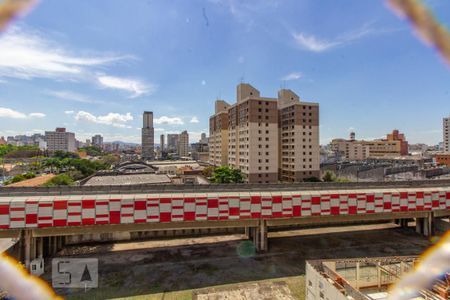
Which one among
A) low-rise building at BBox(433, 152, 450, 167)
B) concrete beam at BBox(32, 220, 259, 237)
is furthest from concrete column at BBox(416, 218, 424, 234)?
low-rise building at BBox(433, 152, 450, 167)

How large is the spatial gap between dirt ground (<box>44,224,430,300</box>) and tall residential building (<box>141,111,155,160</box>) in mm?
127565

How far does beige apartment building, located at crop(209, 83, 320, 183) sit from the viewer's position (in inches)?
1714

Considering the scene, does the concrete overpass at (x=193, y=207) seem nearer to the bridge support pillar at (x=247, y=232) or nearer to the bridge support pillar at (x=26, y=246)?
the bridge support pillar at (x=26, y=246)

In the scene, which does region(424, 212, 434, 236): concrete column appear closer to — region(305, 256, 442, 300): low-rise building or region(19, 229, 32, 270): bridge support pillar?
region(305, 256, 442, 300): low-rise building

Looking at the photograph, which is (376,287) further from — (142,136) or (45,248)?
(142,136)

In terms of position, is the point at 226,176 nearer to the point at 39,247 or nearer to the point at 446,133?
the point at 39,247

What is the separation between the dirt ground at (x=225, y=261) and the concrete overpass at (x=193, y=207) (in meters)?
1.97

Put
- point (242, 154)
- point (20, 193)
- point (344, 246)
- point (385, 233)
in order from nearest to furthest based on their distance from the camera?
point (20, 193), point (344, 246), point (385, 233), point (242, 154)

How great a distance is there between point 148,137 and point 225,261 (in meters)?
142

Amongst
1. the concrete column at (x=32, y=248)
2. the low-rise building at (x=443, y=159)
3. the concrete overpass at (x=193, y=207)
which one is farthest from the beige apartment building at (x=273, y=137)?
the low-rise building at (x=443, y=159)

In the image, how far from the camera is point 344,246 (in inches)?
680

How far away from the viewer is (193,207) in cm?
1463

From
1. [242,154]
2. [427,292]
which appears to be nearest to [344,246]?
[427,292]

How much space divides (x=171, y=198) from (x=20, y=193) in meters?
8.35
